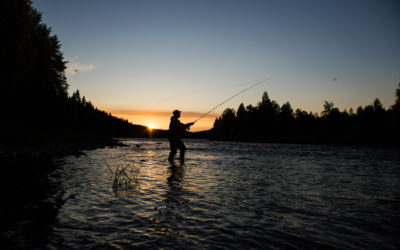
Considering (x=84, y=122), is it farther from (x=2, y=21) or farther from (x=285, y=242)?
(x=285, y=242)

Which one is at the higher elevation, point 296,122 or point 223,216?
point 296,122

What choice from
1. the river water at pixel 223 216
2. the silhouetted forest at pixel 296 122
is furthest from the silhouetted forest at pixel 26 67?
the silhouetted forest at pixel 296 122

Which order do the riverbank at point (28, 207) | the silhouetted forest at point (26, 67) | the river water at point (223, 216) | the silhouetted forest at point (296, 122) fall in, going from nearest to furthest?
the riverbank at point (28, 207)
the river water at point (223, 216)
the silhouetted forest at point (26, 67)
the silhouetted forest at point (296, 122)

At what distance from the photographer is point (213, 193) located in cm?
720

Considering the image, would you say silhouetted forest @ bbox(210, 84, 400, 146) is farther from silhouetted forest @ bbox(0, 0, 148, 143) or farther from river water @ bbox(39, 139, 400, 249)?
river water @ bbox(39, 139, 400, 249)

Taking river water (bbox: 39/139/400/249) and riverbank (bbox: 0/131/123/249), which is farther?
river water (bbox: 39/139/400/249)

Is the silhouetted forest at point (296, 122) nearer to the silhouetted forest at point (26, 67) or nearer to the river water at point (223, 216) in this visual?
the silhouetted forest at point (26, 67)

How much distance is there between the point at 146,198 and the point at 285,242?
154 inches

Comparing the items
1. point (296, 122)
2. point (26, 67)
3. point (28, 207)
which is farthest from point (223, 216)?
point (296, 122)

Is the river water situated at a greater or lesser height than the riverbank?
lesser

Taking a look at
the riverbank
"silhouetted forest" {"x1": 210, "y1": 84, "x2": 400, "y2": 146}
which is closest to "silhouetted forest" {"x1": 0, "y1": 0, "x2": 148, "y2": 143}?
the riverbank

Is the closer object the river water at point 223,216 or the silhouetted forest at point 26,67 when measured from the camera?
the river water at point 223,216

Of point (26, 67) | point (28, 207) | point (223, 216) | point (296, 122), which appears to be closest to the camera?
point (223, 216)

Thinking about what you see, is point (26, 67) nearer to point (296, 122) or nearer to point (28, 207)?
point (28, 207)
